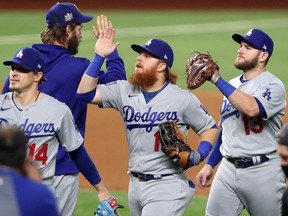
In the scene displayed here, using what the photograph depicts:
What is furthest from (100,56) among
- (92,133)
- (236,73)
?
(236,73)

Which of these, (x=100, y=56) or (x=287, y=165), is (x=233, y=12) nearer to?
(x=100, y=56)

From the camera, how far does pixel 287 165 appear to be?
4828 millimetres

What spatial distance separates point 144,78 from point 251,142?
1060mm

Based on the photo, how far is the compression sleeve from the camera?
22.1ft

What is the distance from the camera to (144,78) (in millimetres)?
6898

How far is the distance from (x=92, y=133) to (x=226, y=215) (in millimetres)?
4792

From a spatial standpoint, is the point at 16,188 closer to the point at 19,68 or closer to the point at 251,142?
the point at 19,68

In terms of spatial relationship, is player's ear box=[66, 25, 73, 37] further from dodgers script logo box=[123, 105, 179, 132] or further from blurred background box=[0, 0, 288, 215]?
blurred background box=[0, 0, 288, 215]

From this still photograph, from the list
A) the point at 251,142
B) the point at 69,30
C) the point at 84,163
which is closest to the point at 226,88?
the point at 251,142

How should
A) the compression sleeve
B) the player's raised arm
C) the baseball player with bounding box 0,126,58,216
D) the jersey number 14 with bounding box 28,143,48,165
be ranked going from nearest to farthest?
the baseball player with bounding box 0,126,58,216 < the jersey number 14 with bounding box 28,143,48,165 < the compression sleeve < the player's raised arm

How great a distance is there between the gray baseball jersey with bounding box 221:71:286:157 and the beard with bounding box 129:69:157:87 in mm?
847

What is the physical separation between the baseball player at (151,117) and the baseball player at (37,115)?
1.29 ft

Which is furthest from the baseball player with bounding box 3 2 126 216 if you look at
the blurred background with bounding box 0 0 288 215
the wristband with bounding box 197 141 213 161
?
the blurred background with bounding box 0 0 288 215

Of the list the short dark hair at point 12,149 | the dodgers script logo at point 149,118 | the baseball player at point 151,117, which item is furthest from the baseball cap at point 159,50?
the short dark hair at point 12,149
